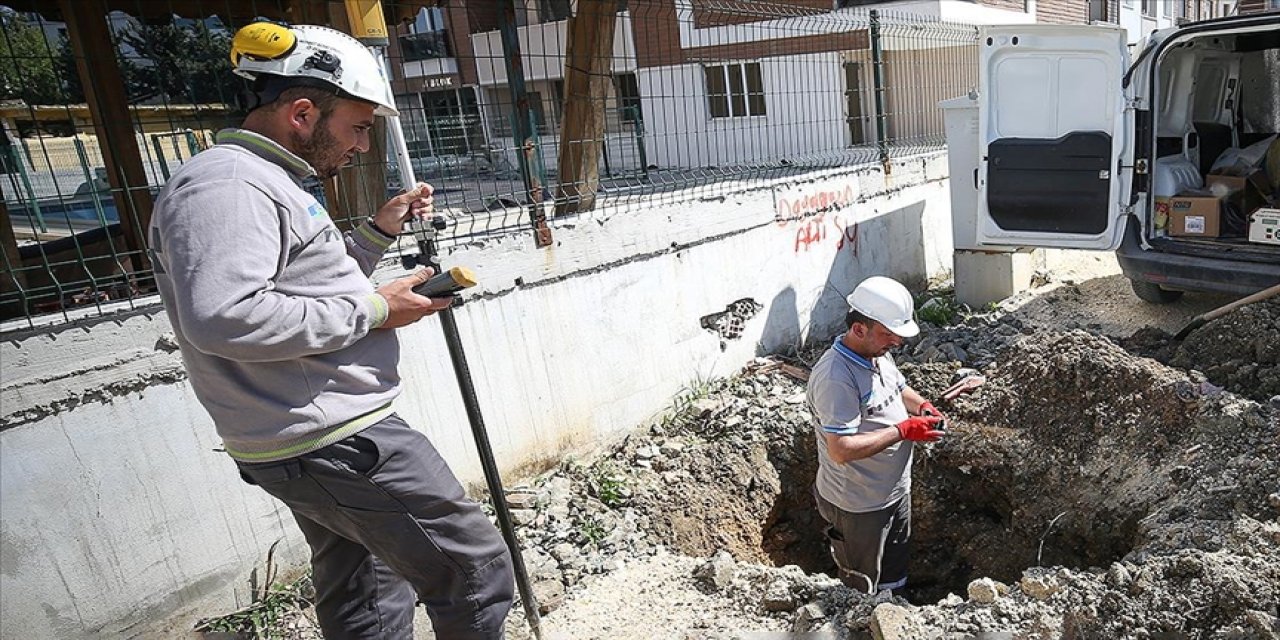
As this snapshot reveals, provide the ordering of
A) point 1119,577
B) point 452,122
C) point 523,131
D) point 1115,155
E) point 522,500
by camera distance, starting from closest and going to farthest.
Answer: point 1119,577
point 522,500
point 523,131
point 452,122
point 1115,155

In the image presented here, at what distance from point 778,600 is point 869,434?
771 millimetres

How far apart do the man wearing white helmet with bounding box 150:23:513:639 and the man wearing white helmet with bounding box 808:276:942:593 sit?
163cm

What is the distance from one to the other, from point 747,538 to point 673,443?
0.67 meters

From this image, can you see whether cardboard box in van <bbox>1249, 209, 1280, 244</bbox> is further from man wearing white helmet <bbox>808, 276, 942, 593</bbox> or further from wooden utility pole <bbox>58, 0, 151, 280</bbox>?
wooden utility pole <bbox>58, 0, 151, 280</bbox>

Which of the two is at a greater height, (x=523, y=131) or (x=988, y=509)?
(x=523, y=131)

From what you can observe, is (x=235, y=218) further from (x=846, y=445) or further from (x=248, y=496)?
(x=846, y=445)

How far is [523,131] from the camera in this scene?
422cm

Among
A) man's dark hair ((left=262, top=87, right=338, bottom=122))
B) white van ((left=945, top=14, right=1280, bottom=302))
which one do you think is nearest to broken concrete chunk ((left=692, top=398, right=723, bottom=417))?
white van ((left=945, top=14, right=1280, bottom=302))

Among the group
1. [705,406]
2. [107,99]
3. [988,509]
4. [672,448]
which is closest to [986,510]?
[988,509]

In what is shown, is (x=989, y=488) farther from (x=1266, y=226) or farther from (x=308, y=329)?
(x=308, y=329)

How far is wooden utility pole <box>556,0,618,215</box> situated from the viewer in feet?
15.7

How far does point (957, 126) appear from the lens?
6.16 m

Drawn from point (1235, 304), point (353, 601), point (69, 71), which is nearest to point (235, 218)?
point (353, 601)

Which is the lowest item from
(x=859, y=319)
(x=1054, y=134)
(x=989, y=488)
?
(x=989, y=488)
